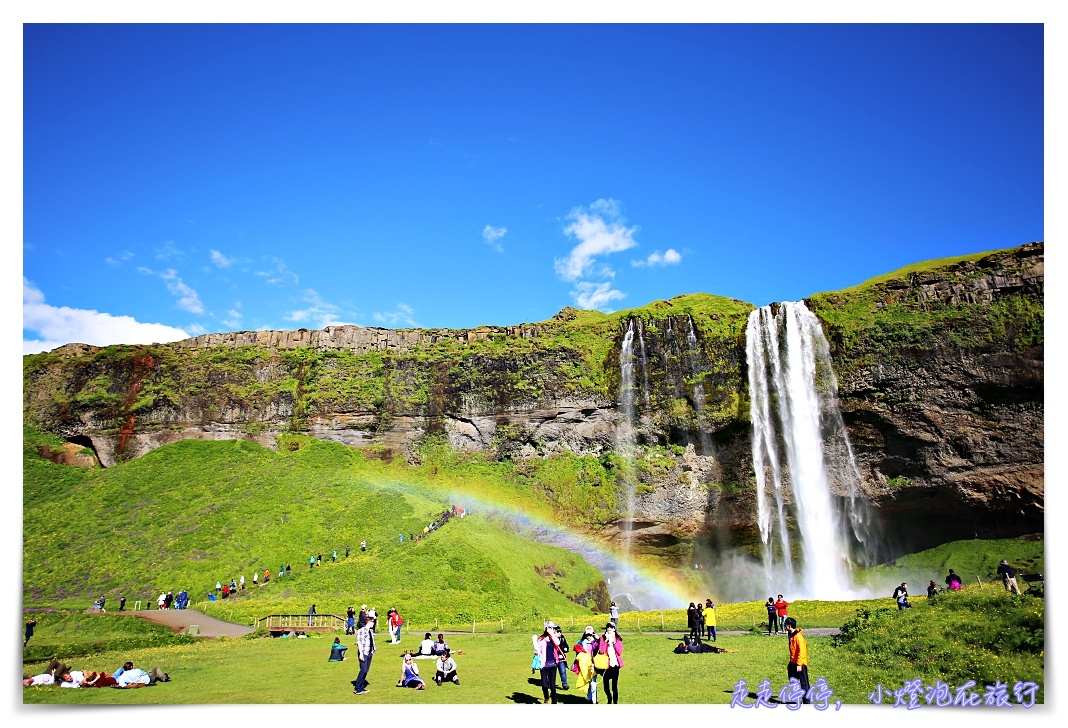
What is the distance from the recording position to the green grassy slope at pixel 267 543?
43.2m

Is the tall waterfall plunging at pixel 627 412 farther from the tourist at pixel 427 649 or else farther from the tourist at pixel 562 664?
the tourist at pixel 562 664

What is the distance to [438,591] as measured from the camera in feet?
138

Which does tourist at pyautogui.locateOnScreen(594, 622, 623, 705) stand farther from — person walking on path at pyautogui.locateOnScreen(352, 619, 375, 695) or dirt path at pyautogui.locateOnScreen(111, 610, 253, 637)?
dirt path at pyautogui.locateOnScreen(111, 610, 253, 637)

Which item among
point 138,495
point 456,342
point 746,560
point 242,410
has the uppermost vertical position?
point 456,342

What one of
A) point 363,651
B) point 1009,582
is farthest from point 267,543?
point 1009,582

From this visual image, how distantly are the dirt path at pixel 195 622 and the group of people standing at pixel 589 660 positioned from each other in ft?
73.2

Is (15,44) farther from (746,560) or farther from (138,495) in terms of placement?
(746,560)

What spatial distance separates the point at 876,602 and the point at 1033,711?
16.1m

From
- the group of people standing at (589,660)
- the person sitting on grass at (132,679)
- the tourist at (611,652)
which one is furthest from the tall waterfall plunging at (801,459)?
the person sitting on grass at (132,679)

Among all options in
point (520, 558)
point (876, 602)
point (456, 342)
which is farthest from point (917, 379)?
point (456, 342)

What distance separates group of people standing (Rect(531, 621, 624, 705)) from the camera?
51.3ft

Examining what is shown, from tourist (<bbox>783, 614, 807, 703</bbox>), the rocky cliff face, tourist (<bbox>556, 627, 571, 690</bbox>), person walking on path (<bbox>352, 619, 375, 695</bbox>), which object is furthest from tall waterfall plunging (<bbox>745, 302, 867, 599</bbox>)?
person walking on path (<bbox>352, 619, 375, 695</bbox>)

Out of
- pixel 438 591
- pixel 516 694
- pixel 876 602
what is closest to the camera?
pixel 516 694

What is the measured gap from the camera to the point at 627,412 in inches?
2813
